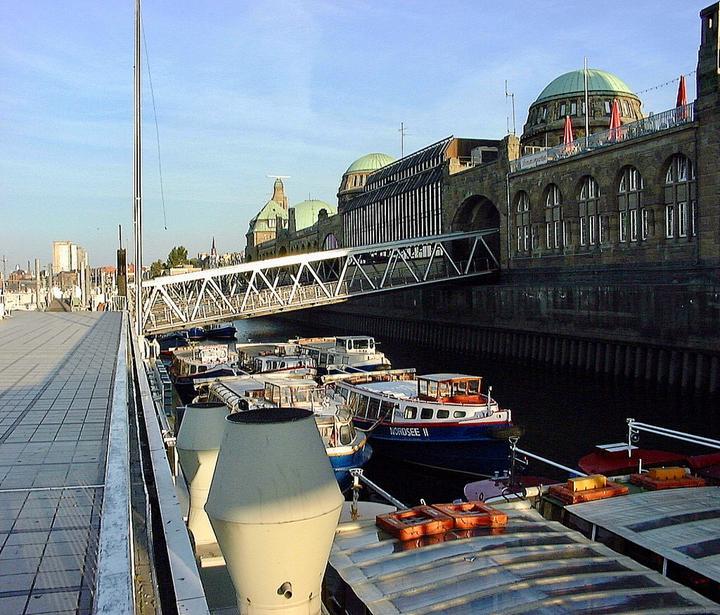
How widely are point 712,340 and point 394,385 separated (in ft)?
56.3

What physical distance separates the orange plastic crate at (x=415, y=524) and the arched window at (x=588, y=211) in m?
41.0

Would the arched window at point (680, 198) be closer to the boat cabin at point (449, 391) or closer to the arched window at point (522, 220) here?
the arched window at point (522, 220)

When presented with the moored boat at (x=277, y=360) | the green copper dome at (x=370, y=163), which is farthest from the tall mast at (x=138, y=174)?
the green copper dome at (x=370, y=163)

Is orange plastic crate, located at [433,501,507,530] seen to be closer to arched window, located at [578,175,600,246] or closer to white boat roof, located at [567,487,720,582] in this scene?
white boat roof, located at [567,487,720,582]

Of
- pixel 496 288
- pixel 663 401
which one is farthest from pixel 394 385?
pixel 496 288

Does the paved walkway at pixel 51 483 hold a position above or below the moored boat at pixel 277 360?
above

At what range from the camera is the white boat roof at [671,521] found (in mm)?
11041

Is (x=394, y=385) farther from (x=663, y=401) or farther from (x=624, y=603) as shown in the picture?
(x=624, y=603)

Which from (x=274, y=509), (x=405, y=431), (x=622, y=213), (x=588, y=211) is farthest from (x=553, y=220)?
(x=274, y=509)

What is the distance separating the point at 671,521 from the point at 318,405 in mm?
15168

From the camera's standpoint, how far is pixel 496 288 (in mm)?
57094

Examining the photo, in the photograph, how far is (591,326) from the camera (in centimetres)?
4534

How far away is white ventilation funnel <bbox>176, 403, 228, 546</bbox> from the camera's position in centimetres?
740

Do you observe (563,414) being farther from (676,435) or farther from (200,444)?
(200,444)
